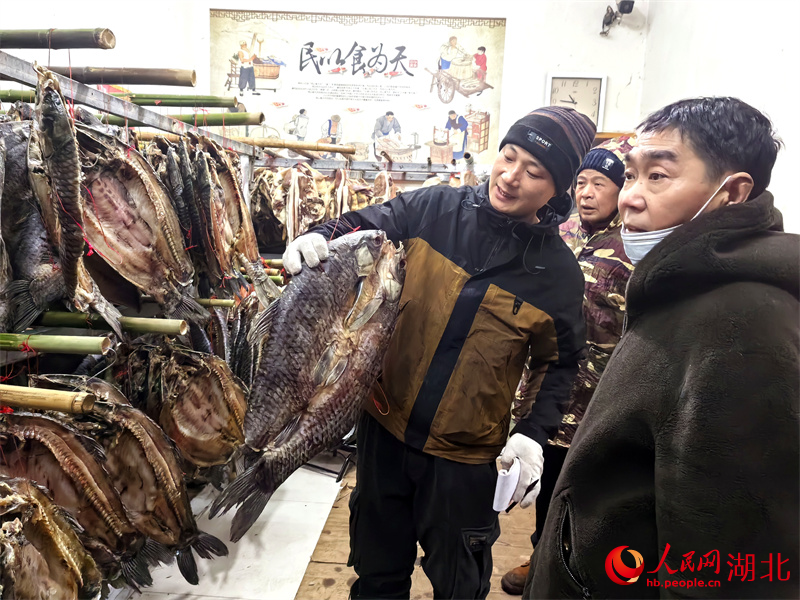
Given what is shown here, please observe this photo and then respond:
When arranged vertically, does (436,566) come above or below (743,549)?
below

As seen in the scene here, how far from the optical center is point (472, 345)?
1533mm

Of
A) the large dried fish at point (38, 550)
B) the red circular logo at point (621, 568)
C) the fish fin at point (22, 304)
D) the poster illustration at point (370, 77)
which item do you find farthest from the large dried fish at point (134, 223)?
the poster illustration at point (370, 77)

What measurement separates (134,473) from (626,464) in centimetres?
169

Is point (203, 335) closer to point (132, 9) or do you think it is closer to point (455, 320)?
point (455, 320)

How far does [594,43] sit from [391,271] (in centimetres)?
621

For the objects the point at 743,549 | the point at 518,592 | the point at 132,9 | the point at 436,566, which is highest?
the point at 132,9

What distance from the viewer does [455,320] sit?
1.54 meters

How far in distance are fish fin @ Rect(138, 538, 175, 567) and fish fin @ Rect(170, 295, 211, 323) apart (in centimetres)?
89

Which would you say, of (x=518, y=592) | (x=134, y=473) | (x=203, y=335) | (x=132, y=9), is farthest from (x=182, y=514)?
(x=132, y=9)

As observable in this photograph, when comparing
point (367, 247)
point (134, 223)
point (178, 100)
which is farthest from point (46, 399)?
point (178, 100)

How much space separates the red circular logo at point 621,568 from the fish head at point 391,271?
0.84 meters

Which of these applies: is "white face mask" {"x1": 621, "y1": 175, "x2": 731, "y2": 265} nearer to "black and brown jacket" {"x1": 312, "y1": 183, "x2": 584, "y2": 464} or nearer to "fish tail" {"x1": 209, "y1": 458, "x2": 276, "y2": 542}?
"black and brown jacket" {"x1": 312, "y1": 183, "x2": 584, "y2": 464}

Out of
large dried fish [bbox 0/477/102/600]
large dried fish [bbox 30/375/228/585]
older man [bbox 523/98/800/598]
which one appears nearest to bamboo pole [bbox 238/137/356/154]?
large dried fish [bbox 30/375/228/585]

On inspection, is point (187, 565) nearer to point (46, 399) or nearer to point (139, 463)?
point (139, 463)
